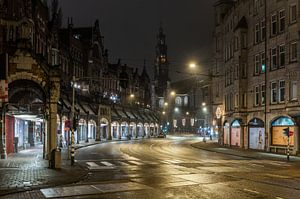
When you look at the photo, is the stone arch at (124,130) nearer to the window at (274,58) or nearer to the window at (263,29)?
the window at (263,29)

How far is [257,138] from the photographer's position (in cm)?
4884

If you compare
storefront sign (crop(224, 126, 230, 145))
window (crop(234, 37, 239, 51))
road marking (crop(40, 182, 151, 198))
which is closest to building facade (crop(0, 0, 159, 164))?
road marking (crop(40, 182, 151, 198))

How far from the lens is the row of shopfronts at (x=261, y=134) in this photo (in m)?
41.9

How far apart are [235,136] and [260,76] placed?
33.0 feet

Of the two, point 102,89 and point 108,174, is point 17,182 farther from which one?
point 102,89

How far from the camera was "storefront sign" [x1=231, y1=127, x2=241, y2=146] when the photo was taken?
53.7 m

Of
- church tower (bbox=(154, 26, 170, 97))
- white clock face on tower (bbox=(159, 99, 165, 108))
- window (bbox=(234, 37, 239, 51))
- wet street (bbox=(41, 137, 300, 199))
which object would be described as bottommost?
wet street (bbox=(41, 137, 300, 199))

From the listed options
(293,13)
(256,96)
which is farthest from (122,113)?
(293,13)

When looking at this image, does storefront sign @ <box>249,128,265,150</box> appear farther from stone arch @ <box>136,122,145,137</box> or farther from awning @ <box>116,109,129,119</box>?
stone arch @ <box>136,122,145,137</box>

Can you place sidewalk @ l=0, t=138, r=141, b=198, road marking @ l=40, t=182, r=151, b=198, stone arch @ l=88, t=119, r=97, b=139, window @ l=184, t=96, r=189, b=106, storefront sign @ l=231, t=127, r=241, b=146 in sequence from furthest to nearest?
window @ l=184, t=96, r=189, b=106, stone arch @ l=88, t=119, r=97, b=139, storefront sign @ l=231, t=127, r=241, b=146, sidewalk @ l=0, t=138, r=141, b=198, road marking @ l=40, t=182, r=151, b=198

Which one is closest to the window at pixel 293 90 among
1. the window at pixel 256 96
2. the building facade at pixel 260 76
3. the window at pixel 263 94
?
the building facade at pixel 260 76

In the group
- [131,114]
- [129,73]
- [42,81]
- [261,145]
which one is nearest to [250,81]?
[261,145]

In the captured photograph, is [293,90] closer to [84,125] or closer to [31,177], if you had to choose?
[31,177]

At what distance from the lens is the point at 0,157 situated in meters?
31.9
